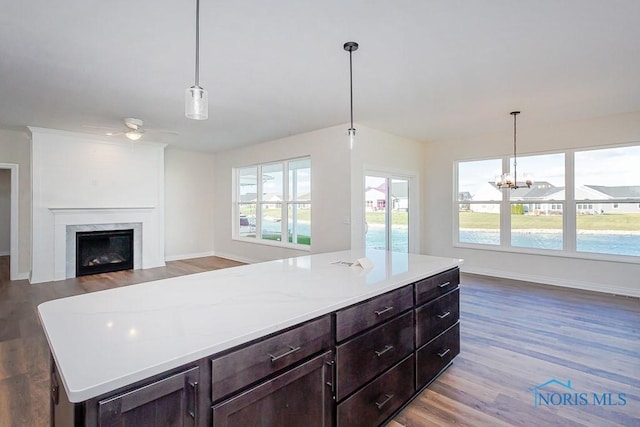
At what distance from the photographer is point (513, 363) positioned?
2697 mm

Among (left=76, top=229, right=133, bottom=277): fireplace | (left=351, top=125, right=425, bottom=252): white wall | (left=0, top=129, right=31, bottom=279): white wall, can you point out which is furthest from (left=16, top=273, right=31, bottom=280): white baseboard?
(left=351, top=125, right=425, bottom=252): white wall

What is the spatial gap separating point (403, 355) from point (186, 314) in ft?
4.35

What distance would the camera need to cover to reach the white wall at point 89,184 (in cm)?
541

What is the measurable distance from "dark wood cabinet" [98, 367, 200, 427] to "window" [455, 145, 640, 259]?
596 cm

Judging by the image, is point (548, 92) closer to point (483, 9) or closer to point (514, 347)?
point (483, 9)

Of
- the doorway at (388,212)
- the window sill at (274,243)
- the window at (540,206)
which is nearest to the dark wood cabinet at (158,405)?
the doorway at (388,212)

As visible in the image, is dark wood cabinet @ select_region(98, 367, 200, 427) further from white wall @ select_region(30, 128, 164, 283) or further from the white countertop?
white wall @ select_region(30, 128, 164, 283)

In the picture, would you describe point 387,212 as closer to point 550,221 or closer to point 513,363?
point 550,221

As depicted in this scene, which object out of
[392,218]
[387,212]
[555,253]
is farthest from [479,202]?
[387,212]

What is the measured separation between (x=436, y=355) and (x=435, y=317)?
0.29m

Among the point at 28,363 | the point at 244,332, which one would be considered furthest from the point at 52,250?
the point at 244,332

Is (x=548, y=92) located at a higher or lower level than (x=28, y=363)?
higher

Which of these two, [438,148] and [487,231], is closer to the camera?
[487,231]

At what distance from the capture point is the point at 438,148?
661cm
